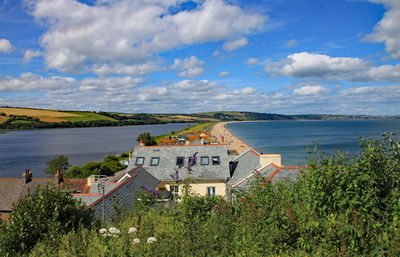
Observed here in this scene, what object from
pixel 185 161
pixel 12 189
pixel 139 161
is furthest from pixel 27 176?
pixel 185 161

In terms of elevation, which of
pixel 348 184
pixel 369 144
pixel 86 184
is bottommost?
pixel 86 184

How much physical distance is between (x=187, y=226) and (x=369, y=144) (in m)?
3.93

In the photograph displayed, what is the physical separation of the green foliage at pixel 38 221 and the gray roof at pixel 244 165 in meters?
16.9

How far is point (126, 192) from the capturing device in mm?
18469

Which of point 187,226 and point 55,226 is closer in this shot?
point 187,226

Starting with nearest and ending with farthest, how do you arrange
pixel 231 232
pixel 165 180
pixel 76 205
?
pixel 231 232
pixel 76 205
pixel 165 180

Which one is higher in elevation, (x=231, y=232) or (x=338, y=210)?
(x=338, y=210)

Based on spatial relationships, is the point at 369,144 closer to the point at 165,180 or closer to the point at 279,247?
the point at 279,247

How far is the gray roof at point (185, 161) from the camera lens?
2627cm

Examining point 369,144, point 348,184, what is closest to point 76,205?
point 348,184

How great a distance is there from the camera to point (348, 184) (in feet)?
17.6

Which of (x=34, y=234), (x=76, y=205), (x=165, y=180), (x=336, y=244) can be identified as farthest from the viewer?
(x=165, y=180)

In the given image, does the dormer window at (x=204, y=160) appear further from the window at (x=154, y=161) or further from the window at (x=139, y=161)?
the window at (x=139, y=161)

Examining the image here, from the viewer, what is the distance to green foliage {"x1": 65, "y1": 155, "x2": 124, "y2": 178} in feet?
168
